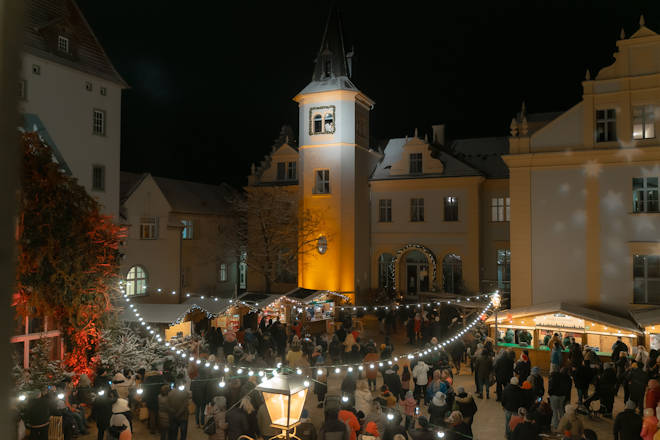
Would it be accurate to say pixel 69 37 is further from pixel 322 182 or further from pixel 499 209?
pixel 499 209

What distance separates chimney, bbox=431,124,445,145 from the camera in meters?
37.7

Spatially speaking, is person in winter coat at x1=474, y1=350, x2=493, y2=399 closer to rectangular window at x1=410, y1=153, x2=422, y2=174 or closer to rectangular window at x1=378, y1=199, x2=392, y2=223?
rectangular window at x1=378, y1=199, x2=392, y2=223

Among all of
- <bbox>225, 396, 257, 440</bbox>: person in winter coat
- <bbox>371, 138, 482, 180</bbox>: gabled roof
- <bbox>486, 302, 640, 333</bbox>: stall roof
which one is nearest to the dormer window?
<bbox>371, 138, 482, 180</bbox>: gabled roof

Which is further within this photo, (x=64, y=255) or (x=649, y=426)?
(x=64, y=255)

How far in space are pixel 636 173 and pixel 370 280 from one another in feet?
55.5

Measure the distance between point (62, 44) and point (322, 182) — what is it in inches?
624

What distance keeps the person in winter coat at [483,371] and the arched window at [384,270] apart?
728 inches

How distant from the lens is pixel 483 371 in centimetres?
1505

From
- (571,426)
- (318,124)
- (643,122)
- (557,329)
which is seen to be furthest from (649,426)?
(318,124)

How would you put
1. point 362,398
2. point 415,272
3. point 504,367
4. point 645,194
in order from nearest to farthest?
1. point 362,398
2. point 504,367
3. point 645,194
4. point 415,272

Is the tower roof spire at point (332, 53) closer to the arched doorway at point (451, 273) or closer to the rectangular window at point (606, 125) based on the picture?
the arched doorway at point (451, 273)

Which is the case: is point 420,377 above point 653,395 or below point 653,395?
below

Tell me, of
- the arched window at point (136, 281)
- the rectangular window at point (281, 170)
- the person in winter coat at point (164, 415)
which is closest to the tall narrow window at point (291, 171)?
the rectangular window at point (281, 170)

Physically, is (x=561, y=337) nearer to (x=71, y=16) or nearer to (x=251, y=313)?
(x=251, y=313)
